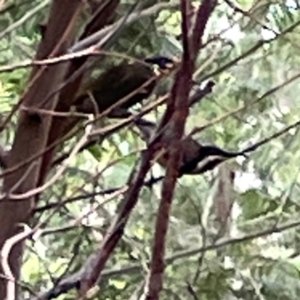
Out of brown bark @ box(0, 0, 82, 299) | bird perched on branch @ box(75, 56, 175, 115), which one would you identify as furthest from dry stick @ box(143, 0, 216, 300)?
bird perched on branch @ box(75, 56, 175, 115)

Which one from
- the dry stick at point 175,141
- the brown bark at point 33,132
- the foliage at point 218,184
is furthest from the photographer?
the foliage at point 218,184

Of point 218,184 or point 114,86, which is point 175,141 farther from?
point 218,184

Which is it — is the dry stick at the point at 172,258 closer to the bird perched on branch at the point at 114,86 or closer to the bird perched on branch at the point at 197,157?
the bird perched on branch at the point at 197,157

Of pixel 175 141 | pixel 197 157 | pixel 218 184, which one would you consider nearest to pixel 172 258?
pixel 197 157

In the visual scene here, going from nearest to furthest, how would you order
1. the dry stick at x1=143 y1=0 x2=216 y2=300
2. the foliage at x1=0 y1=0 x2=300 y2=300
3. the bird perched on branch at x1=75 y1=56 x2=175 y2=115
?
the dry stick at x1=143 y1=0 x2=216 y2=300
the bird perched on branch at x1=75 y1=56 x2=175 y2=115
the foliage at x1=0 y1=0 x2=300 y2=300

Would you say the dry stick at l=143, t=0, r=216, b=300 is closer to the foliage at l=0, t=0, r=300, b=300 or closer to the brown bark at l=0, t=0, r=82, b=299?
the brown bark at l=0, t=0, r=82, b=299

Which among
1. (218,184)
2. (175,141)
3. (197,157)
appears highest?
(218,184)

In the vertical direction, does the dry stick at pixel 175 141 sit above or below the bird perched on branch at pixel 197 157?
below

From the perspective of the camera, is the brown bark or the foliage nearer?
the brown bark

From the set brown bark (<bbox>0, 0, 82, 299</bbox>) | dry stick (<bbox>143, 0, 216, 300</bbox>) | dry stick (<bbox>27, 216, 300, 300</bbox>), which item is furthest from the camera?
brown bark (<bbox>0, 0, 82, 299</bbox>)

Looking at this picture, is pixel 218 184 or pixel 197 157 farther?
pixel 218 184

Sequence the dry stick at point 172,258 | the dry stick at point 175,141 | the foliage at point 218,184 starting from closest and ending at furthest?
the dry stick at point 175,141 → the dry stick at point 172,258 → the foliage at point 218,184

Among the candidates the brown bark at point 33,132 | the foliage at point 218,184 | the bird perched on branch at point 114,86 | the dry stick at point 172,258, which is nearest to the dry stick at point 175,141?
the dry stick at point 172,258

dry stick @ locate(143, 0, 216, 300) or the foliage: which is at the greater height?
the foliage
